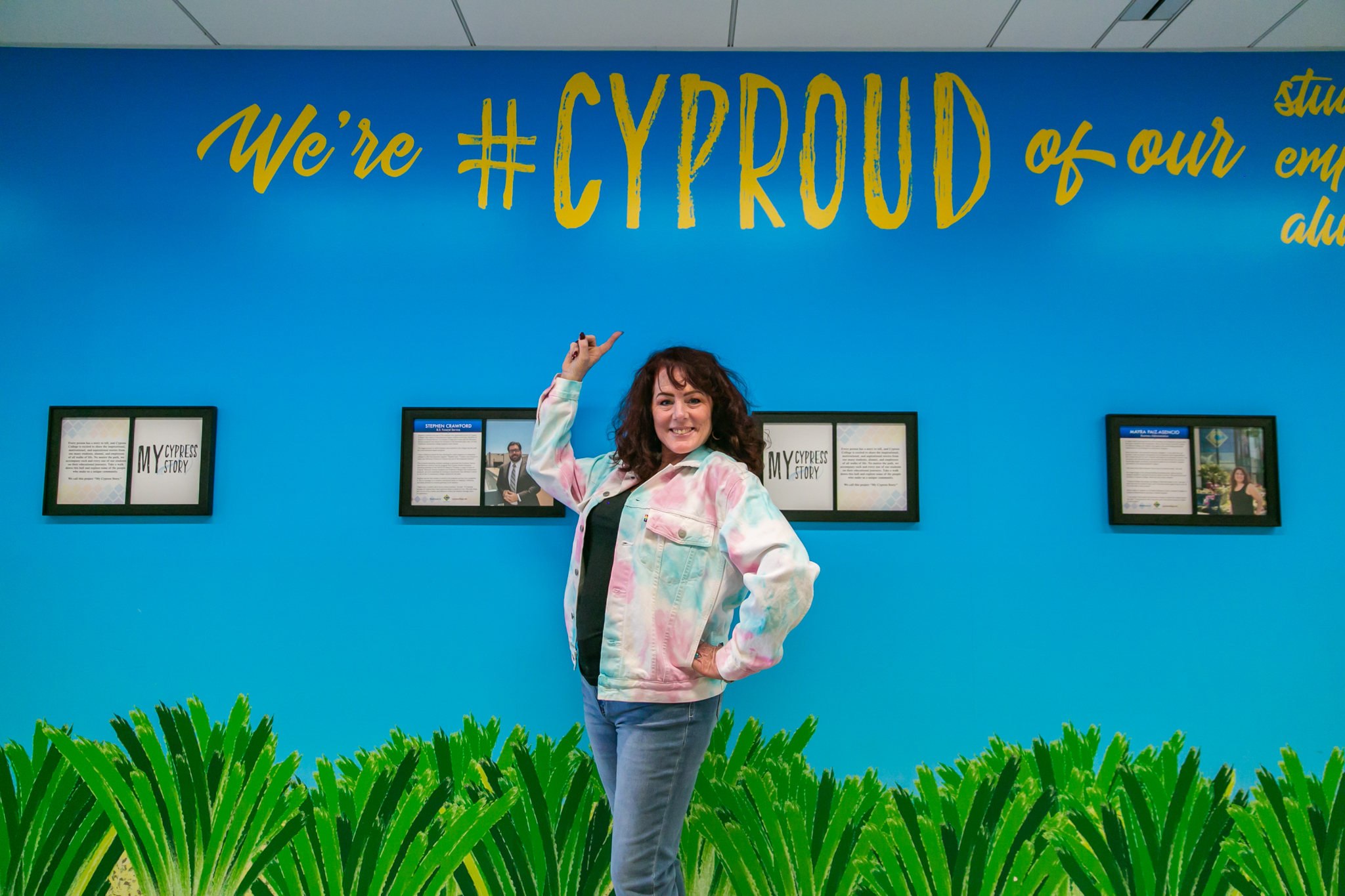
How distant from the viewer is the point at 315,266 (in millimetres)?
2088

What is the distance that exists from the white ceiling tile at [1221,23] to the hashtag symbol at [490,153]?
189 cm

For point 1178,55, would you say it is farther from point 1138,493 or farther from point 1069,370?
point 1138,493

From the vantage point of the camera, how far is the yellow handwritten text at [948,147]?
82.4 inches

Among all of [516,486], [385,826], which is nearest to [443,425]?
[516,486]

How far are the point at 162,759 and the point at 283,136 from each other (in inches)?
72.4

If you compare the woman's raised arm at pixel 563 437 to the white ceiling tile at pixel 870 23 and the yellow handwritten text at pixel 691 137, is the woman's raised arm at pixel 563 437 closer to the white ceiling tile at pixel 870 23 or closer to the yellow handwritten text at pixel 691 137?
the yellow handwritten text at pixel 691 137

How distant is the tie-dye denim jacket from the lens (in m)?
1.41

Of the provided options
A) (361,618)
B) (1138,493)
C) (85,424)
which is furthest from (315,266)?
(1138,493)

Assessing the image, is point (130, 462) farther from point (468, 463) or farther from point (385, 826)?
point (385, 826)

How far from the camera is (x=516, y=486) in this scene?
79.7 inches

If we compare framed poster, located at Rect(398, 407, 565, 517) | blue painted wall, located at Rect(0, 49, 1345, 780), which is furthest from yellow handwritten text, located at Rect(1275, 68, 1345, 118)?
framed poster, located at Rect(398, 407, 565, 517)

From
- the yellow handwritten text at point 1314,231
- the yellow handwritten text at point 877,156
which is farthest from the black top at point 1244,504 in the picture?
the yellow handwritten text at point 877,156

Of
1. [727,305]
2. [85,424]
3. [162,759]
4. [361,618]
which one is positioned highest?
[727,305]

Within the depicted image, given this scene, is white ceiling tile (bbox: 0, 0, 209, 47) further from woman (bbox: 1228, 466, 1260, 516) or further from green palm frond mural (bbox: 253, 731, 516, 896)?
woman (bbox: 1228, 466, 1260, 516)
